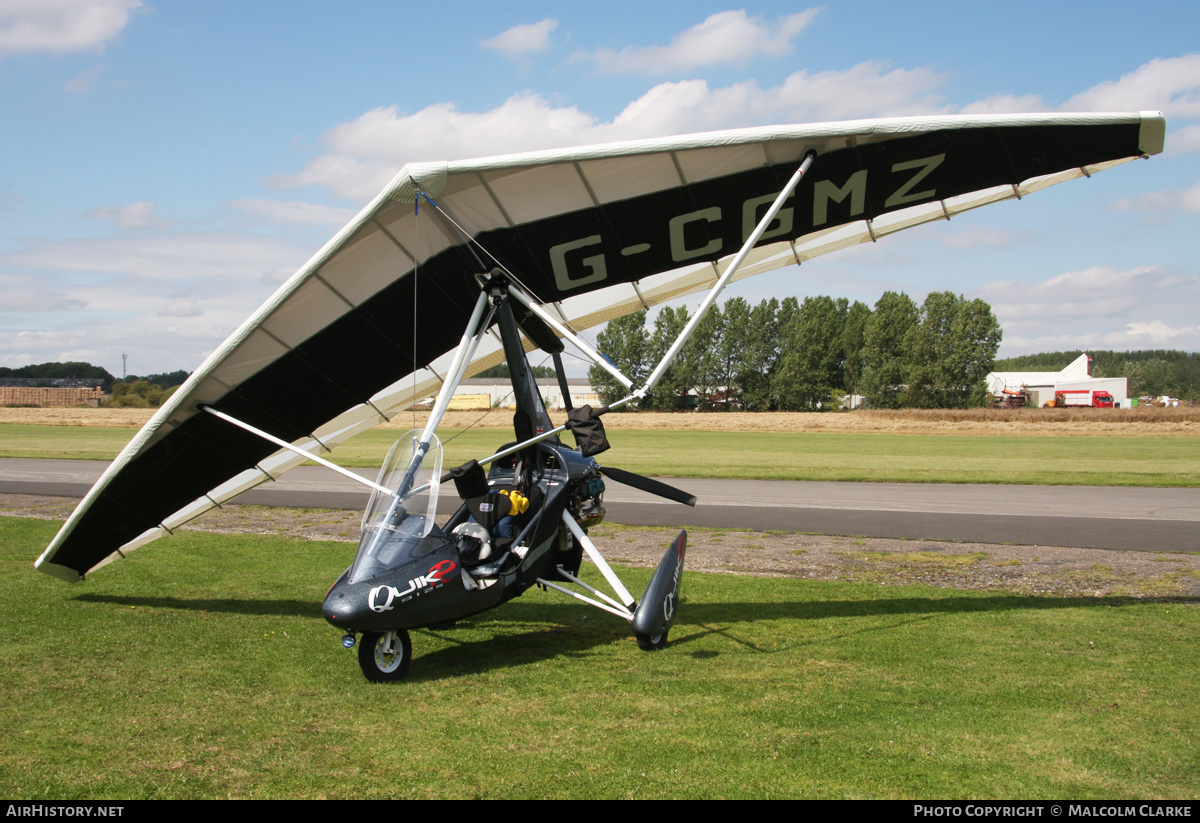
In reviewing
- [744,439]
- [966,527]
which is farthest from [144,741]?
[744,439]

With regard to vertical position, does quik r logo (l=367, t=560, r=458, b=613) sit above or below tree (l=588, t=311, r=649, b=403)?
below

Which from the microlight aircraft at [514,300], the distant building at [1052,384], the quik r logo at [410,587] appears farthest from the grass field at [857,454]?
Answer: the distant building at [1052,384]

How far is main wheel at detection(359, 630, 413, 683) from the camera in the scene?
7.02m

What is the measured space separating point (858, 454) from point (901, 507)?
63.7ft

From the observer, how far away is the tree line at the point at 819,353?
88.0m

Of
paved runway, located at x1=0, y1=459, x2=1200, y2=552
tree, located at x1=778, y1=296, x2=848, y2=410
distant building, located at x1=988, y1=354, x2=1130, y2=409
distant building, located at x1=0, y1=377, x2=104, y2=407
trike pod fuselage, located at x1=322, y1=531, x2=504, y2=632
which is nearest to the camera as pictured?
trike pod fuselage, located at x1=322, y1=531, x2=504, y2=632

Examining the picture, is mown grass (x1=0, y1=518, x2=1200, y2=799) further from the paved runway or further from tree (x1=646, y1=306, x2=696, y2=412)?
tree (x1=646, y1=306, x2=696, y2=412)

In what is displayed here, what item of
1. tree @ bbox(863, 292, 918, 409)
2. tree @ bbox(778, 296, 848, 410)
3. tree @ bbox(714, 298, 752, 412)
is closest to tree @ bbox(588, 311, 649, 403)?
tree @ bbox(714, 298, 752, 412)

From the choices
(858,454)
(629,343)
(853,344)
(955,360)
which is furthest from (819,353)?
(858,454)

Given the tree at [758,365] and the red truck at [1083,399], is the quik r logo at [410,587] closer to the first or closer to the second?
the tree at [758,365]

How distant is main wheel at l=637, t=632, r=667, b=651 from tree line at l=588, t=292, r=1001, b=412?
74.4 metres

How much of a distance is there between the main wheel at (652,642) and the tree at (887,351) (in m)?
88.0

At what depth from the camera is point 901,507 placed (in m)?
19.3

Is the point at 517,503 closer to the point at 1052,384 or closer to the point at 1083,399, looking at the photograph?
the point at 1083,399
